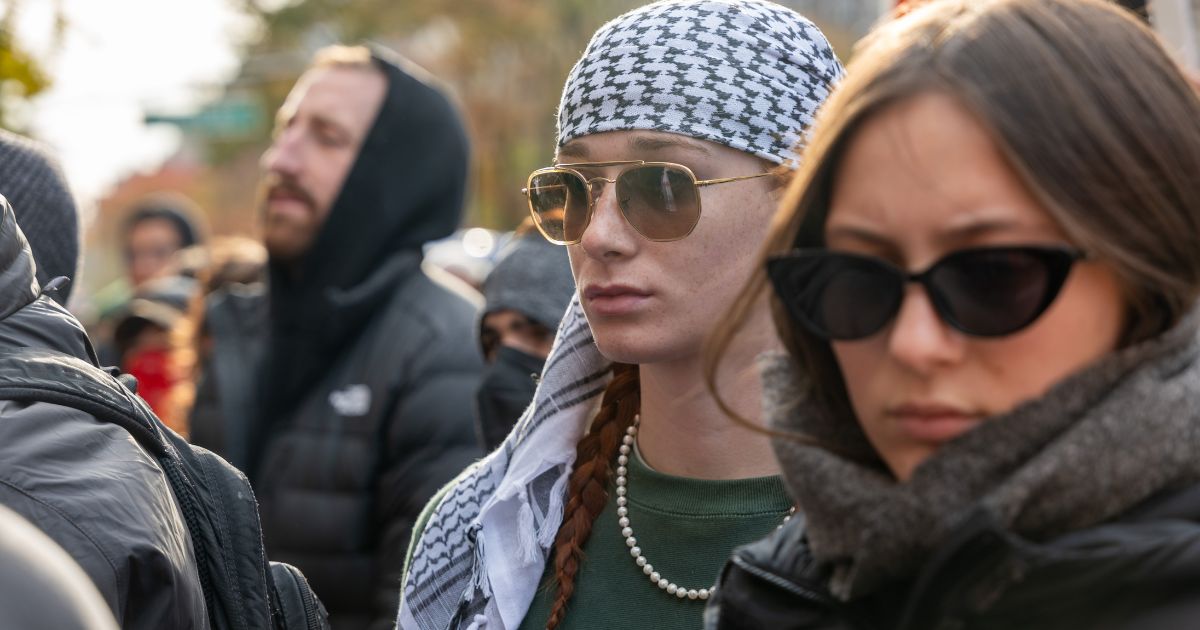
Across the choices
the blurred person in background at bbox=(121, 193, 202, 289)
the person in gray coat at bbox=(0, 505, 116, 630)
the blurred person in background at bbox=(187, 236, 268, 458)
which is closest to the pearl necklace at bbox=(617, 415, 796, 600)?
the person in gray coat at bbox=(0, 505, 116, 630)

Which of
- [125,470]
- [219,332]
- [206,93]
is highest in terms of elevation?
[125,470]

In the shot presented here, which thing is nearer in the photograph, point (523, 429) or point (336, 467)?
→ point (523, 429)

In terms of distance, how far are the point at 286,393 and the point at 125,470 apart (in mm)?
2719

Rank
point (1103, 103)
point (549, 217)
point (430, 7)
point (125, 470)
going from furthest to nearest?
point (430, 7) → point (549, 217) → point (125, 470) → point (1103, 103)

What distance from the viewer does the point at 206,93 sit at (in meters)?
30.0

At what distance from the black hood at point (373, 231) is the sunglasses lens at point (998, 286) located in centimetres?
344

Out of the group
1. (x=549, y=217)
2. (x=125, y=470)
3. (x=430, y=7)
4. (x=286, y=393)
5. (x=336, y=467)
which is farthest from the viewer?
(x=430, y=7)

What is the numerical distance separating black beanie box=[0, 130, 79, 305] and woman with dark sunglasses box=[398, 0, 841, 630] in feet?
3.48

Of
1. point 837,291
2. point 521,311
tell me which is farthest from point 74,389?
point 521,311

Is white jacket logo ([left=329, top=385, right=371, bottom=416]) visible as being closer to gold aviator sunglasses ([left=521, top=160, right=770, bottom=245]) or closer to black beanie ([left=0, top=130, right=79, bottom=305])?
black beanie ([left=0, top=130, right=79, bottom=305])

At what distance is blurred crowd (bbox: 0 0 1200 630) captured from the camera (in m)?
1.48

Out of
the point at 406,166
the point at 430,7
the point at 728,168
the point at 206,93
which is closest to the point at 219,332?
the point at 406,166

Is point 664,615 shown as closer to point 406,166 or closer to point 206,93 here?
point 406,166

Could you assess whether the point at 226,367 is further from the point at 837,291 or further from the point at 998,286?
the point at 998,286
